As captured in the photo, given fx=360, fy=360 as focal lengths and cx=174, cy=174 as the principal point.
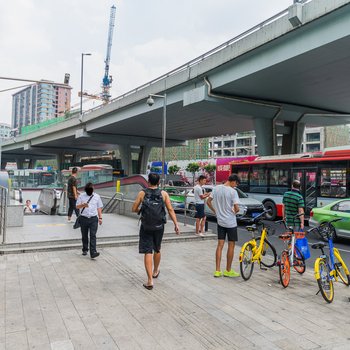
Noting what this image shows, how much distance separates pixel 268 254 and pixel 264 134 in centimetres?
1782

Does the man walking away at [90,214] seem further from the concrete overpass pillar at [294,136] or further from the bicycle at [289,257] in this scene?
the concrete overpass pillar at [294,136]

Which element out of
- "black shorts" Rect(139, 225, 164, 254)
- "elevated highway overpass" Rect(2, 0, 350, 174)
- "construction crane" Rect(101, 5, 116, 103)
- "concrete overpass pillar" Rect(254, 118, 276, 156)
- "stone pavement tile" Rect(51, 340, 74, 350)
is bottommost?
"stone pavement tile" Rect(51, 340, 74, 350)

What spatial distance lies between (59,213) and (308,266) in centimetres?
1001

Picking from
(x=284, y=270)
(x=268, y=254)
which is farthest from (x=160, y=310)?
(x=268, y=254)

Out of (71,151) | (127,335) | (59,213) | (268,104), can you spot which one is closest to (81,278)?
(127,335)

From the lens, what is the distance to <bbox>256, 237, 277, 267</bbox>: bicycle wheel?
669 cm

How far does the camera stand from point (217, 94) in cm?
2055

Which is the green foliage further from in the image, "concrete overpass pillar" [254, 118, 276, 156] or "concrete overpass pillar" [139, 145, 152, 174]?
"concrete overpass pillar" [254, 118, 276, 156]

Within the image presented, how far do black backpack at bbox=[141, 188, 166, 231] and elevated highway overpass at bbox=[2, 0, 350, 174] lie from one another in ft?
33.0

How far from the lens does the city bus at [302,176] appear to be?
45.8ft

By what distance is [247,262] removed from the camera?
6.22m

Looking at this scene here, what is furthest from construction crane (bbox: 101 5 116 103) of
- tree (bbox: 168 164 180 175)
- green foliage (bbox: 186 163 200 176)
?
green foliage (bbox: 186 163 200 176)

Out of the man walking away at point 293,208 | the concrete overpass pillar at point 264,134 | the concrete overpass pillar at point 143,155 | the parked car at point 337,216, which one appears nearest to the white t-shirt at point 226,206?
the man walking away at point 293,208

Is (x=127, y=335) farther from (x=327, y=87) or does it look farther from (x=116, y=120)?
(x=116, y=120)
